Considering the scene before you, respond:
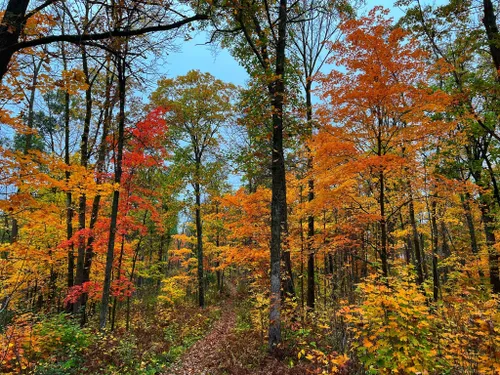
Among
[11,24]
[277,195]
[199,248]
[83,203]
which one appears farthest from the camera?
[199,248]

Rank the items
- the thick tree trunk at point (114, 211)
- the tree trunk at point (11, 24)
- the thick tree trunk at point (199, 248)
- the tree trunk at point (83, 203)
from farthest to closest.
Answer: the thick tree trunk at point (199, 248) → the tree trunk at point (83, 203) → the thick tree trunk at point (114, 211) → the tree trunk at point (11, 24)

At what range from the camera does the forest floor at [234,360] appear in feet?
18.5

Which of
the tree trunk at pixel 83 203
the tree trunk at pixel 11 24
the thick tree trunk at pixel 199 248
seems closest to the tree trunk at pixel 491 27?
the tree trunk at pixel 11 24

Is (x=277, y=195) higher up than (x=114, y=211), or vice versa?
(x=277, y=195)

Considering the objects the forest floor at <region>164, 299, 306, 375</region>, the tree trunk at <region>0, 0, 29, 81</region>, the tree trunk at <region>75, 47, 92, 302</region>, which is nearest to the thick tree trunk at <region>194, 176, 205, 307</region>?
the tree trunk at <region>75, 47, 92, 302</region>

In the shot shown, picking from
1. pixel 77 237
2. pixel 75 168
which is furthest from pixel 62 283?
pixel 75 168

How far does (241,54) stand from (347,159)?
5238 millimetres

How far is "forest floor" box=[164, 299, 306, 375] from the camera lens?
5652 millimetres

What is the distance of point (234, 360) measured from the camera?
635 cm

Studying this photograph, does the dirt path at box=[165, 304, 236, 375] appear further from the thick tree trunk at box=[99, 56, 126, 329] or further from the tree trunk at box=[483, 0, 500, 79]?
the tree trunk at box=[483, 0, 500, 79]

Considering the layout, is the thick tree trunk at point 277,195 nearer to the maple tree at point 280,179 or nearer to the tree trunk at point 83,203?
the maple tree at point 280,179

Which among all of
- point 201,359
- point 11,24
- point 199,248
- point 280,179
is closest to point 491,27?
point 280,179

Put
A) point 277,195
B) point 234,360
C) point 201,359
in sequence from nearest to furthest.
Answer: point 234,360 → point 277,195 → point 201,359

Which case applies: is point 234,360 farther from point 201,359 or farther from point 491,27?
point 491,27
